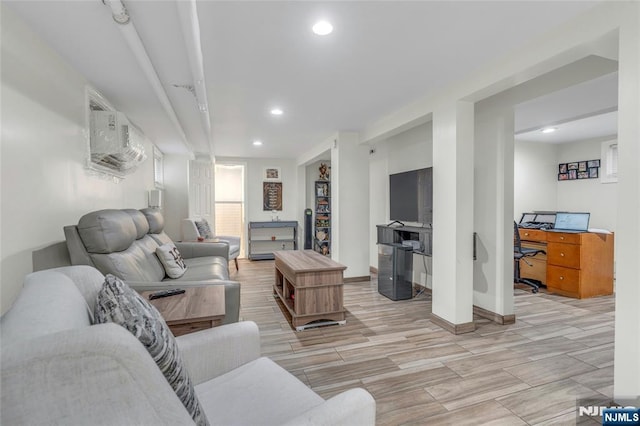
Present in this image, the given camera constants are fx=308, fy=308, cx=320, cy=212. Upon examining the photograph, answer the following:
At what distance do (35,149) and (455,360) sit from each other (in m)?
3.18

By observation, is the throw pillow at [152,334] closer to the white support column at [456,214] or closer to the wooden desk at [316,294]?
the wooden desk at [316,294]

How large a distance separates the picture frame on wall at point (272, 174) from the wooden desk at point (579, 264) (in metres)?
5.11

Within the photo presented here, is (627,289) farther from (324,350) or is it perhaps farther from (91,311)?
(91,311)

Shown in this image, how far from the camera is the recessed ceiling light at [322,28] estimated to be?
1.87 metres

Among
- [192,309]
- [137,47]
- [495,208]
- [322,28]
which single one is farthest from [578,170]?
[137,47]

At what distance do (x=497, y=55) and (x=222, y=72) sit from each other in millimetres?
2138

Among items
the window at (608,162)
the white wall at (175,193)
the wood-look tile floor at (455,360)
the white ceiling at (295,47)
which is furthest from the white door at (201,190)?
the window at (608,162)

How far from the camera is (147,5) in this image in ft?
5.33

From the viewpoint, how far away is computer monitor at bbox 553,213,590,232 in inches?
166

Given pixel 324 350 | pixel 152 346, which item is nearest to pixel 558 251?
pixel 324 350

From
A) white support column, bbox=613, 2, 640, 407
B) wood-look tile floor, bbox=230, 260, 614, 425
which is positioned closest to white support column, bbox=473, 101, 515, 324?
wood-look tile floor, bbox=230, 260, 614, 425

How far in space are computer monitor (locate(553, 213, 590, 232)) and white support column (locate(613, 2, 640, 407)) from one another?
3168mm

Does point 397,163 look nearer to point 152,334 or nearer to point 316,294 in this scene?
point 316,294

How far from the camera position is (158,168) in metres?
5.66
